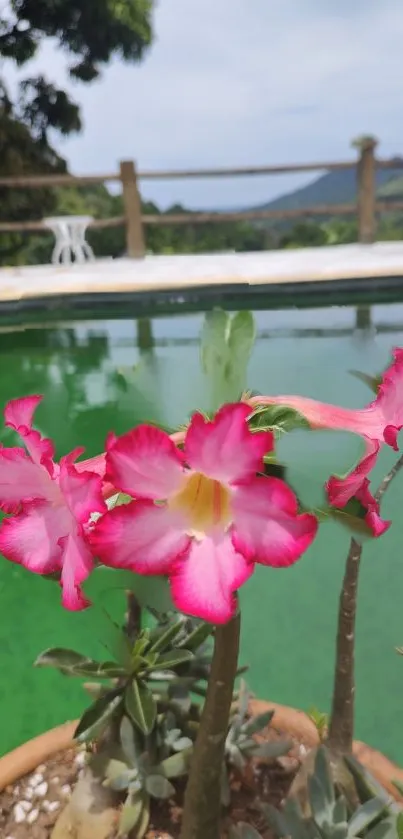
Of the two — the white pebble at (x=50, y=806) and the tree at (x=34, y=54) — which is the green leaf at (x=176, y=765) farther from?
the tree at (x=34, y=54)

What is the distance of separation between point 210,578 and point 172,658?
1.81ft

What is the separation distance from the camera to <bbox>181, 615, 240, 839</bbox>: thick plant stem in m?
0.63

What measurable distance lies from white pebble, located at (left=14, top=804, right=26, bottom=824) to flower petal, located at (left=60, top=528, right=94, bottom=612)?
0.70m

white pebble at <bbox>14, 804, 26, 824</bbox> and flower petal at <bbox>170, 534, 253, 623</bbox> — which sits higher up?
flower petal at <bbox>170, 534, 253, 623</bbox>

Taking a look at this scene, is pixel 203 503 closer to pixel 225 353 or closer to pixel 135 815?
pixel 225 353

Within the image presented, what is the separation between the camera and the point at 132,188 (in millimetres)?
7051

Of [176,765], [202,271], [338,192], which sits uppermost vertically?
[338,192]

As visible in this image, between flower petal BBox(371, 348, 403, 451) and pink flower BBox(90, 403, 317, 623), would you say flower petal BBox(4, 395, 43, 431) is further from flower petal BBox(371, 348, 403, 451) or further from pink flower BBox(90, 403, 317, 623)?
flower petal BBox(371, 348, 403, 451)

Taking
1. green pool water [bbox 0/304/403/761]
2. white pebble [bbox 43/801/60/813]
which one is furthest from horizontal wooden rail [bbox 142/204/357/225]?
white pebble [bbox 43/801/60/813]

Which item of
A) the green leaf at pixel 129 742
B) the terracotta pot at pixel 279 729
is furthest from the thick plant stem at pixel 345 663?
the green leaf at pixel 129 742

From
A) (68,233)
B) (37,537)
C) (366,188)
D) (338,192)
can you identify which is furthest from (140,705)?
(338,192)

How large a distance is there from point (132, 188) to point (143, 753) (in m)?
6.65

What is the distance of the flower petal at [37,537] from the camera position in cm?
46

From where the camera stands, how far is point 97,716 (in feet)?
3.04
